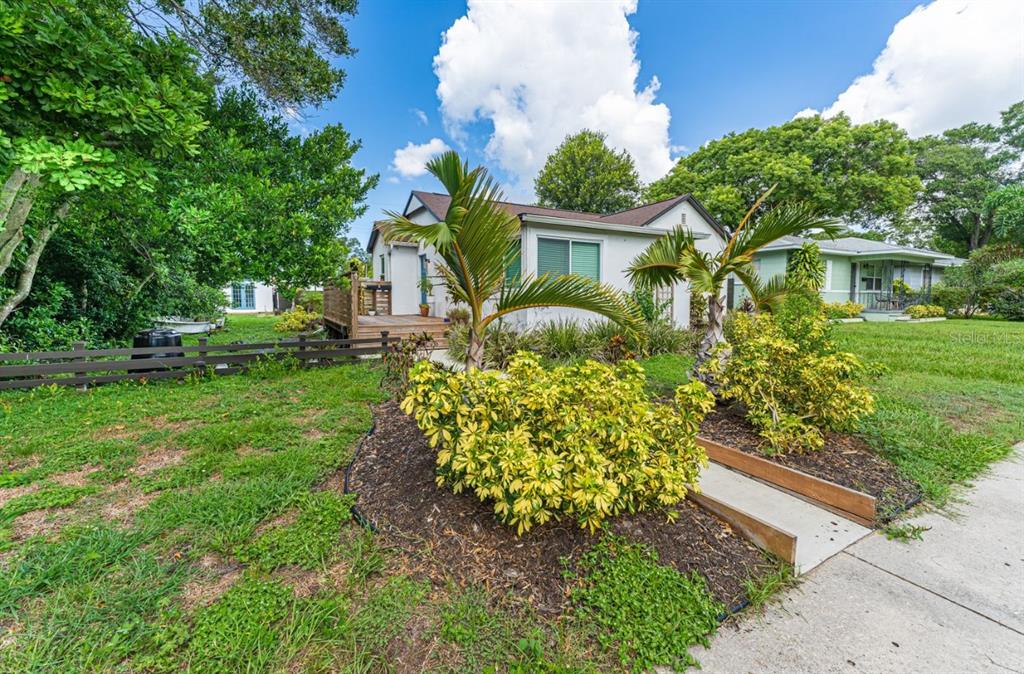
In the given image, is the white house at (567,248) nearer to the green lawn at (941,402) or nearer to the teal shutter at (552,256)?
the teal shutter at (552,256)

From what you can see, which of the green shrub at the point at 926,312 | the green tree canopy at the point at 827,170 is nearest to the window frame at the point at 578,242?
the green tree canopy at the point at 827,170

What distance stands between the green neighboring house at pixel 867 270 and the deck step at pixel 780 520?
1614 cm

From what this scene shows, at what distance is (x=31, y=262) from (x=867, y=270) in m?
28.2

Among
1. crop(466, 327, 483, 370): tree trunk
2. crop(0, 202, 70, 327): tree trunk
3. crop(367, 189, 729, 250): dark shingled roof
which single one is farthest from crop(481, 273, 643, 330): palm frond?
crop(367, 189, 729, 250): dark shingled roof

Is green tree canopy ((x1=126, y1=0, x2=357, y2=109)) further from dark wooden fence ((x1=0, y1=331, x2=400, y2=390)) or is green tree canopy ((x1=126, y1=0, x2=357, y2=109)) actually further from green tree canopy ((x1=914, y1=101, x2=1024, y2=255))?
green tree canopy ((x1=914, y1=101, x2=1024, y2=255))

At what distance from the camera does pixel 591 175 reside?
26.7 m

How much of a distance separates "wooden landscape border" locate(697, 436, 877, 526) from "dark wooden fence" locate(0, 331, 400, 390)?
649 centimetres

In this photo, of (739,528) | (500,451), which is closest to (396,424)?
(500,451)

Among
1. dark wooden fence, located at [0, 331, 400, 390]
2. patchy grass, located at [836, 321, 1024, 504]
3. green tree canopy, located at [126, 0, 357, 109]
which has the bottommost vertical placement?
patchy grass, located at [836, 321, 1024, 504]

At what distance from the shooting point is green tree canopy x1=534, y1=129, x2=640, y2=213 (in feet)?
86.5

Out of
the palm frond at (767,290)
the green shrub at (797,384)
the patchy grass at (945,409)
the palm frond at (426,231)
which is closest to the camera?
the palm frond at (426,231)

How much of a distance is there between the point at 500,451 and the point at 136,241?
9.38m

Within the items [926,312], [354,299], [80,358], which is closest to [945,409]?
[354,299]

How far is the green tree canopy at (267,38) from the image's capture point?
23.8ft
